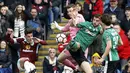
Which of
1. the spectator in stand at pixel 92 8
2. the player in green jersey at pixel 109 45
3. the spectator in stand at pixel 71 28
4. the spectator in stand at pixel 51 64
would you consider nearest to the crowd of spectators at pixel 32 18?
the spectator in stand at pixel 92 8

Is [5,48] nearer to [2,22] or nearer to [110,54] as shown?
[2,22]

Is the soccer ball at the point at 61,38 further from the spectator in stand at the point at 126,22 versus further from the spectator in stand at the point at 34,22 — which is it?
the spectator in stand at the point at 126,22

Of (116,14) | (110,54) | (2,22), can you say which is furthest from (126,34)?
(2,22)

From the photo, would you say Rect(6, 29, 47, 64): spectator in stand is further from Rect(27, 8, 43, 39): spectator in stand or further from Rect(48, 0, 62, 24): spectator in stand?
Rect(48, 0, 62, 24): spectator in stand

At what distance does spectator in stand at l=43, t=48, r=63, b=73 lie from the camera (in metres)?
20.5

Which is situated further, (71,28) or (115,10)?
(115,10)

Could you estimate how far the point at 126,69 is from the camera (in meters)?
18.9

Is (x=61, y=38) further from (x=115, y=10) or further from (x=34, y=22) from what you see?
(x=115, y=10)

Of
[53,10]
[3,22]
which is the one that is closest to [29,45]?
[3,22]

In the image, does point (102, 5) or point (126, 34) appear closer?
point (126, 34)

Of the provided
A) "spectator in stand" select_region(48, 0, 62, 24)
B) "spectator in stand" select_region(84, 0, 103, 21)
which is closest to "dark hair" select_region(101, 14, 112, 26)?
"spectator in stand" select_region(84, 0, 103, 21)

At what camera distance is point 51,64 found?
20.6 meters

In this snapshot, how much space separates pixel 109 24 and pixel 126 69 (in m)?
2.29

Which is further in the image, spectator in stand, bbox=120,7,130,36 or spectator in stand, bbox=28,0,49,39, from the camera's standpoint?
spectator in stand, bbox=28,0,49,39
